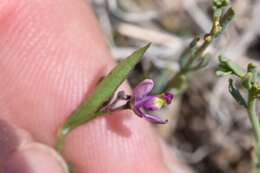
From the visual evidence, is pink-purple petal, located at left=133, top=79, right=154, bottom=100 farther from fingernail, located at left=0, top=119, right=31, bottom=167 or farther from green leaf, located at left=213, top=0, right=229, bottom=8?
fingernail, located at left=0, top=119, right=31, bottom=167

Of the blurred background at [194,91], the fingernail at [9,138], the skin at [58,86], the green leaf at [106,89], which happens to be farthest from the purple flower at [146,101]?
the blurred background at [194,91]

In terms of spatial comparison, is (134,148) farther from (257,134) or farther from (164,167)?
(257,134)

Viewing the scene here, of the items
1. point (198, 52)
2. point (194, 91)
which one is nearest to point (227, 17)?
point (198, 52)

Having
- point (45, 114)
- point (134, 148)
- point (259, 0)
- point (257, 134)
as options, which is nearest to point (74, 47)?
point (45, 114)

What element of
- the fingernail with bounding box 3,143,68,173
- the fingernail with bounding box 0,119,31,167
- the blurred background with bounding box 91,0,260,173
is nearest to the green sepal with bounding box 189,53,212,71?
the fingernail with bounding box 3,143,68,173

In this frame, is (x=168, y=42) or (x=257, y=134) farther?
(x=168, y=42)
